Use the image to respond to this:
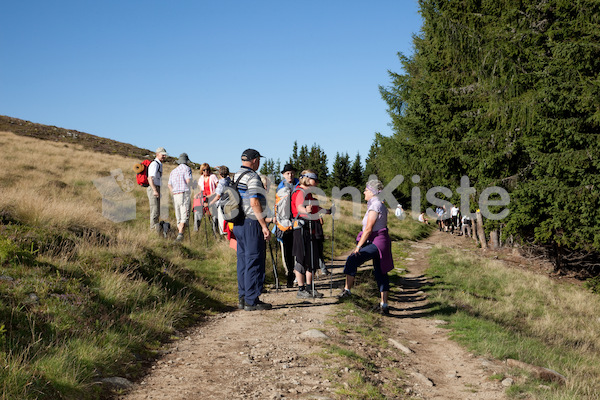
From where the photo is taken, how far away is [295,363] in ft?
16.0

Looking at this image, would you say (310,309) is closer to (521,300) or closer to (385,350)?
(385,350)

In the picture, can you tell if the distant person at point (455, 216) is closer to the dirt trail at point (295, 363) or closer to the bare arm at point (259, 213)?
the dirt trail at point (295, 363)

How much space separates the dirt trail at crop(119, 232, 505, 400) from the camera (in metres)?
4.21

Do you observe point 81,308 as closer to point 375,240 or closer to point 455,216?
point 375,240

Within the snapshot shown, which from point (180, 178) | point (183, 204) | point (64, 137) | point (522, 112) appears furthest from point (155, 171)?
point (64, 137)

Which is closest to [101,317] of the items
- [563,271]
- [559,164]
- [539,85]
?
[559,164]

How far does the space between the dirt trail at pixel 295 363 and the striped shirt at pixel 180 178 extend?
5.62 metres

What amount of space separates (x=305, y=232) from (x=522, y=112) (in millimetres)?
8341

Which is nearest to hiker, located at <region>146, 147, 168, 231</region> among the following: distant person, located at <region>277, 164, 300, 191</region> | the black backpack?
distant person, located at <region>277, 164, 300, 191</region>

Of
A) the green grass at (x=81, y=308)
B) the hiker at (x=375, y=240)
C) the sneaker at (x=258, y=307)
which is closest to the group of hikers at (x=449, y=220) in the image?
the hiker at (x=375, y=240)

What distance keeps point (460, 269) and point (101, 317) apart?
11.5 m

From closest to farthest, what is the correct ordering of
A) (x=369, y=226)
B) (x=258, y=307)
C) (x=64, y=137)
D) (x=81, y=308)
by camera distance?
(x=81, y=308) → (x=258, y=307) → (x=369, y=226) → (x=64, y=137)

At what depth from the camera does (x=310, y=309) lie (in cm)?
761

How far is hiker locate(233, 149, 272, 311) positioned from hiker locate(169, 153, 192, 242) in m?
5.18
